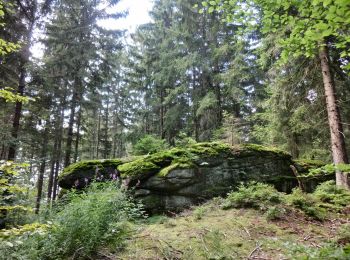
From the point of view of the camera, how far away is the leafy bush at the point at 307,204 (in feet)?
20.2

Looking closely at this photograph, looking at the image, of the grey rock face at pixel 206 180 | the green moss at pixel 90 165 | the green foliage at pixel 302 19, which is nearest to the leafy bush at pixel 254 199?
the grey rock face at pixel 206 180

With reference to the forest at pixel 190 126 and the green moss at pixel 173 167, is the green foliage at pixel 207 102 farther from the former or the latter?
the green moss at pixel 173 167

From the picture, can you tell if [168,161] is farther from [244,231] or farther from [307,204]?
[307,204]

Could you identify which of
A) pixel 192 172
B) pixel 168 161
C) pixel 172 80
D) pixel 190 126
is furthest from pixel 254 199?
pixel 172 80

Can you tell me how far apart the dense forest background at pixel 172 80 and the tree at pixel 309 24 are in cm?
169

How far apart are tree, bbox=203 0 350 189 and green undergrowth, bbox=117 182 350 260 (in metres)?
2.15

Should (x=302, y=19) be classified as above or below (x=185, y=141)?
above

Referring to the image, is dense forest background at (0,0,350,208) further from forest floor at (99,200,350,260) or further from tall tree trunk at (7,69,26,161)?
forest floor at (99,200,350,260)

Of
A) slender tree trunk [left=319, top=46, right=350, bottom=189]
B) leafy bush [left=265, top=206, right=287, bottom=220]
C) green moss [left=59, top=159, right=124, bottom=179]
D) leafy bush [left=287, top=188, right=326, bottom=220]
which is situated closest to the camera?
leafy bush [left=265, top=206, right=287, bottom=220]

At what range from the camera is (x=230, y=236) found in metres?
5.04

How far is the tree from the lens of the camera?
288 centimetres

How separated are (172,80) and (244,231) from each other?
47.7 ft

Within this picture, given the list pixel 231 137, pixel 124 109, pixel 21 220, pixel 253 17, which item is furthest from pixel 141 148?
pixel 124 109

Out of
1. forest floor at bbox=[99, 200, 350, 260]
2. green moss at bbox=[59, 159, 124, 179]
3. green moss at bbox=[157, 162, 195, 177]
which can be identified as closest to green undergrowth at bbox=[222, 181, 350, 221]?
forest floor at bbox=[99, 200, 350, 260]
